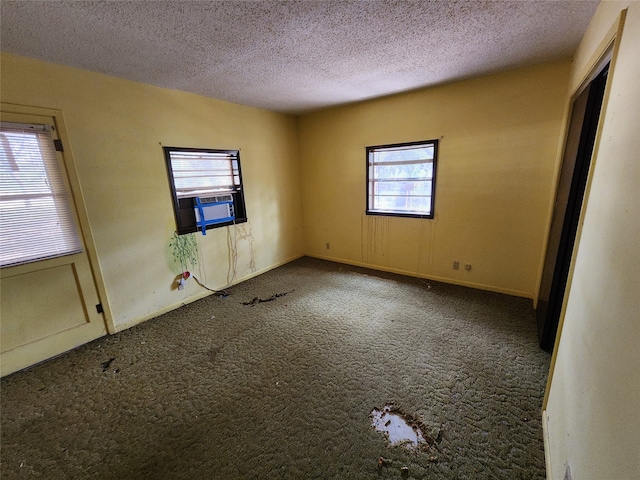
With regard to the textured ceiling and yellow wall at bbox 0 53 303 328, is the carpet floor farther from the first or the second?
the textured ceiling

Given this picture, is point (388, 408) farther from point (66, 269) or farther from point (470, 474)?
point (66, 269)

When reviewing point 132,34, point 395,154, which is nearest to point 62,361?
point 132,34

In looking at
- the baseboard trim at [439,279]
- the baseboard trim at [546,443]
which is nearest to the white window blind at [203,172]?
the baseboard trim at [439,279]

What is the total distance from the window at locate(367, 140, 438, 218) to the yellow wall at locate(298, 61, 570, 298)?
10cm

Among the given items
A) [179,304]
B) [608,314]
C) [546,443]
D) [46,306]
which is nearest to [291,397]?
[546,443]

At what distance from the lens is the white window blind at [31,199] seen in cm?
200

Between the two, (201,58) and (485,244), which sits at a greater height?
(201,58)

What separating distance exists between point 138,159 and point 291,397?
268cm

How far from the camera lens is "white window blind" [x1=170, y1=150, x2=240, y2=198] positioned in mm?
3039

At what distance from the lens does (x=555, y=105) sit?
2527 millimetres

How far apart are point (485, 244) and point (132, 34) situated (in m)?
3.78

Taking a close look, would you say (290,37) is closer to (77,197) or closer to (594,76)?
(594,76)

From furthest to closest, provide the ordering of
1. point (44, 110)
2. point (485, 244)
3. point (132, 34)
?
point (485, 244) < point (44, 110) < point (132, 34)

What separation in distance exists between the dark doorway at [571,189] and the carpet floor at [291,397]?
372mm
